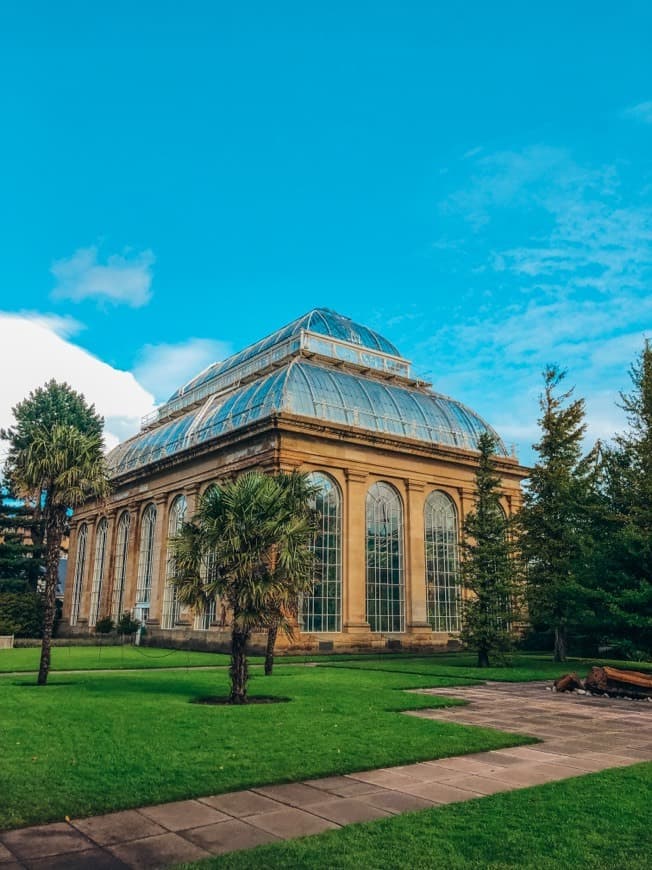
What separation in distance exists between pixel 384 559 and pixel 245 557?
26349mm

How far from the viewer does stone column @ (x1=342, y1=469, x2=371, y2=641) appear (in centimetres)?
4059

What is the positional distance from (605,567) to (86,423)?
56046mm

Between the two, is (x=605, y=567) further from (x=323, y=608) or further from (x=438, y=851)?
(x=438, y=851)

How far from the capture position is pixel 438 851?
6547 mm

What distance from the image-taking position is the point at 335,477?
42.1m

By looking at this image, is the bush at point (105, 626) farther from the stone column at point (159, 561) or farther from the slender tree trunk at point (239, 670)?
the slender tree trunk at point (239, 670)

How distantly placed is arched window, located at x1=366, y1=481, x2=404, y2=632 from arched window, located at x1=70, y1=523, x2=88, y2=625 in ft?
105

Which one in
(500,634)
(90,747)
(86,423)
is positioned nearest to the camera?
(90,747)

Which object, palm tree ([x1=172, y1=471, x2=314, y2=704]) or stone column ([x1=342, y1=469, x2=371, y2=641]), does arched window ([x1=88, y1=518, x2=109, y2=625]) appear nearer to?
stone column ([x1=342, y1=469, x2=371, y2=641])

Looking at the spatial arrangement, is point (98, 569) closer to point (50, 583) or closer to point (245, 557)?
point (50, 583)

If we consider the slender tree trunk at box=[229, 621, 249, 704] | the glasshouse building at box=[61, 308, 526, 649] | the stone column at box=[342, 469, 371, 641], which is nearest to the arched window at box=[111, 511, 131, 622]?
the glasshouse building at box=[61, 308, 526, 649]

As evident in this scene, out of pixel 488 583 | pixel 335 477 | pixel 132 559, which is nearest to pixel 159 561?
pixel 132 559

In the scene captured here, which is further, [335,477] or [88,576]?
[88,576]

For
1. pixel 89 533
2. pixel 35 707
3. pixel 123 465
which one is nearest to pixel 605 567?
pixel 35 707
